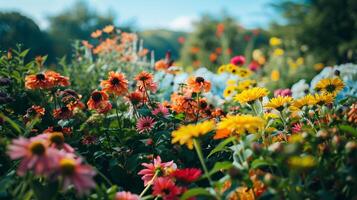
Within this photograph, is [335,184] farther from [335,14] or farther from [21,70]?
[335,14]

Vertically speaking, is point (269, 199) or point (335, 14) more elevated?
point (335, 14)


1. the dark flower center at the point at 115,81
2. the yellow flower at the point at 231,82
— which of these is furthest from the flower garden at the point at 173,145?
the yellow flower at the point at 231,82

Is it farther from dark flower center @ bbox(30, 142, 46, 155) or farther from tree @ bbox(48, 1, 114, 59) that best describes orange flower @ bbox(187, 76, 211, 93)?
tree @ bbox(48, 1, 114, 59)

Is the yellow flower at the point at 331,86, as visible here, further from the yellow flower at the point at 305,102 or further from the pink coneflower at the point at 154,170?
the pink coneflower at the point at 154,170

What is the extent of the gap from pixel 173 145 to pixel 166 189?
522mm

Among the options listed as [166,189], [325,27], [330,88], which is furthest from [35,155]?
[325,27]

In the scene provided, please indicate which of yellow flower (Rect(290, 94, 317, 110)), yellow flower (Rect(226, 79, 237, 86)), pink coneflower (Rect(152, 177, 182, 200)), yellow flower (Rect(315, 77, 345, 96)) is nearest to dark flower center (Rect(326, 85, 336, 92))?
yellow flower (Rect(315, 77, 345, 96))

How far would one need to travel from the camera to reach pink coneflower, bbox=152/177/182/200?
113 cm

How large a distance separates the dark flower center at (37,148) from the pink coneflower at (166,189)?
1.36ft

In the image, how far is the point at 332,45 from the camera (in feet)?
27.3

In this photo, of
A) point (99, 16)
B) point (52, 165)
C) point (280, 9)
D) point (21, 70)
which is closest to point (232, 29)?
point (280, 9)

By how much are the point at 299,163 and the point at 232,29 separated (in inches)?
694

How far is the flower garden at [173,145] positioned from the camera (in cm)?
96

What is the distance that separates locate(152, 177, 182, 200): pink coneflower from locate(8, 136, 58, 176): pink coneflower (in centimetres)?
40
